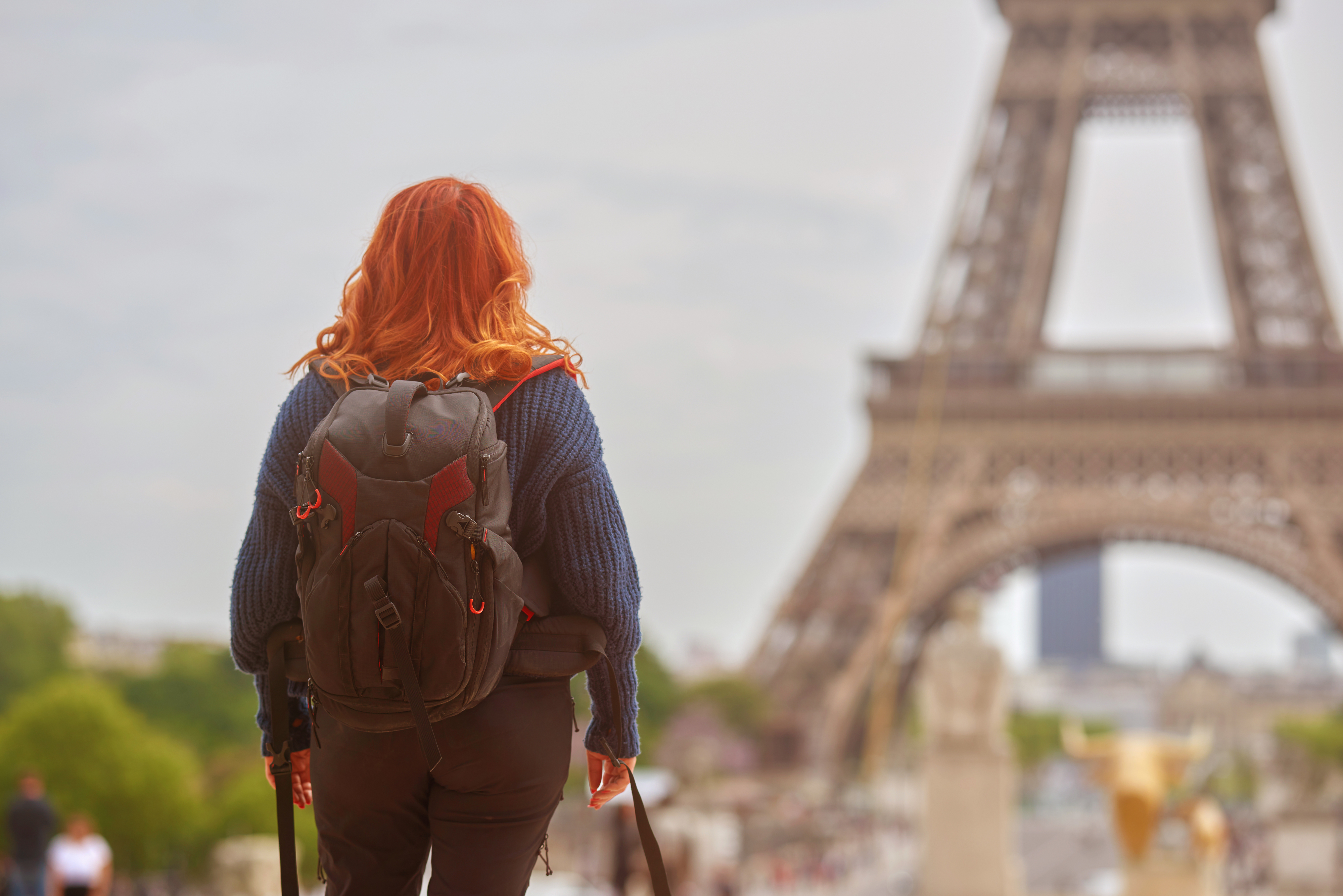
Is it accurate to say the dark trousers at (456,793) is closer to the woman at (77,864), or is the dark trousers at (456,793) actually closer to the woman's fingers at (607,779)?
the woman's fingers at (607,779)

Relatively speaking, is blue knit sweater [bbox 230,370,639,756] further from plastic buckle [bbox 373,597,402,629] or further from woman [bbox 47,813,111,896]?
woman [bbox 47,813,111,896]

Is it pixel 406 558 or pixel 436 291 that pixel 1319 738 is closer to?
pixel 436 291

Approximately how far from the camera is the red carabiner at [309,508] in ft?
9.42

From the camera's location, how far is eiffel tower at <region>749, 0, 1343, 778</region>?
119 feet

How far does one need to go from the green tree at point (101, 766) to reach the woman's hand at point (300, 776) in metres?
34.5

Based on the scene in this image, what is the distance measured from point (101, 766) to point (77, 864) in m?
25.8

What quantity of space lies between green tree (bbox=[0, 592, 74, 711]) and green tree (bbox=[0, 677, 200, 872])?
15.0 metres

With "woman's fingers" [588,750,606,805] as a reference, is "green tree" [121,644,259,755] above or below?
above

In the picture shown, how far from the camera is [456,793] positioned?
301 cm

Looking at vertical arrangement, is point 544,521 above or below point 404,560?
above

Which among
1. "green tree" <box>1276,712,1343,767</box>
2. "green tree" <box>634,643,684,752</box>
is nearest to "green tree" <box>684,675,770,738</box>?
"green tree" <box>634,643,684,752</box>

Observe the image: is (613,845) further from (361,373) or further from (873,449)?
(873,449)

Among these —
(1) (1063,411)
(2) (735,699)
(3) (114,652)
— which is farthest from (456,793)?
(3) (114,652)

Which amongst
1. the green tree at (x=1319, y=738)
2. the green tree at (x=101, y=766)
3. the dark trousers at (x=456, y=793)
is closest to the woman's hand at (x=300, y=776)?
the dark trousers at (x=456, y=793)
